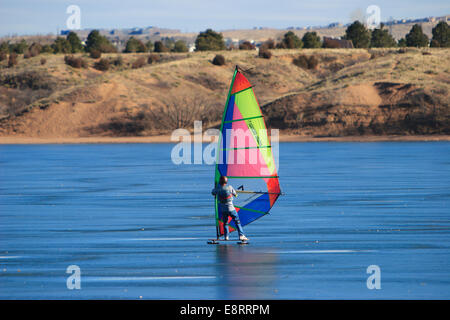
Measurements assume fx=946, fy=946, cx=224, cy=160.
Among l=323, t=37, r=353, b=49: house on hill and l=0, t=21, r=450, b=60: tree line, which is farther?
l=323, t=37, r=353, b=49: house on hill

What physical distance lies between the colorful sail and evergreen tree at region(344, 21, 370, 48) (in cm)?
13794

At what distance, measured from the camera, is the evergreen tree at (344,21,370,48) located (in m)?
154

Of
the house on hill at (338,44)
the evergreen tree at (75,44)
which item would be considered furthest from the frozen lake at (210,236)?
the evergreen tree at (75,44)

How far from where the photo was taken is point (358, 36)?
15488 centimetres

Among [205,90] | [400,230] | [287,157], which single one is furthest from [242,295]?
[205,90]

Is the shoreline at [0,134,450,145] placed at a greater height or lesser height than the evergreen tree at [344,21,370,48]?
lesser

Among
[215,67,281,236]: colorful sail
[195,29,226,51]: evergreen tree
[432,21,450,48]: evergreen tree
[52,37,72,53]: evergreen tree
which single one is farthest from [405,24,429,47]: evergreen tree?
[215,67,281,236]: colorful sail

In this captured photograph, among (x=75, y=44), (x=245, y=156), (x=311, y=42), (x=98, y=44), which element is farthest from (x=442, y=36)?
(x=245, y=156)

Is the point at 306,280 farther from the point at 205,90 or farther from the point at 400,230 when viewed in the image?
the point at 205,90

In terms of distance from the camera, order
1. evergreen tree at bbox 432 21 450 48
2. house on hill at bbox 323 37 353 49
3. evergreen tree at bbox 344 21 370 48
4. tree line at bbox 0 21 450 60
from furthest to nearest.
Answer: house on hill at bbox 323 37 353 49 → evergreen tree at bbox 344 21 370 48 → tree line at bbox 0 21 450 60 → evergreen tree at bbox 432 21 450 48

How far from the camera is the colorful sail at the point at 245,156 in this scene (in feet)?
61.1

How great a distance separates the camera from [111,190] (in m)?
32.8

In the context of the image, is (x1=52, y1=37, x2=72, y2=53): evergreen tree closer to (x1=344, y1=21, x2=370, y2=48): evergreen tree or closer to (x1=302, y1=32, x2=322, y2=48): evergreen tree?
(x1=302, y1=32, x2=322, y2=48): evergreen tree

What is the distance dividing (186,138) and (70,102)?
2243cm
